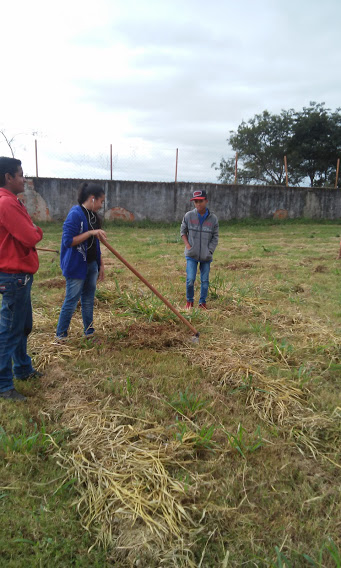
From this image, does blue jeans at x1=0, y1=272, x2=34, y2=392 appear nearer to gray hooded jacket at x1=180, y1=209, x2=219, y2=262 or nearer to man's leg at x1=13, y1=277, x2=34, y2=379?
man's leg at x1=13, y1=277, x2=34, y2=379

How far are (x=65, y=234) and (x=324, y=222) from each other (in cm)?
1587

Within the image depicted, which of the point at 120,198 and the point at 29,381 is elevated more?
the point at 120,198

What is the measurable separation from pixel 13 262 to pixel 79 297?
3.75 feet

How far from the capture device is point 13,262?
2.81 meters

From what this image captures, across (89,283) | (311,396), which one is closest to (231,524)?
(311,396)

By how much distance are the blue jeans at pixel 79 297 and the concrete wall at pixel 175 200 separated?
11.3m

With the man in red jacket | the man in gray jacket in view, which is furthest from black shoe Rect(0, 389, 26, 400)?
the man in gray jacket

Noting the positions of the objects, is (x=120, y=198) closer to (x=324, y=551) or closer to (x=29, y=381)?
(x=29, y=381)

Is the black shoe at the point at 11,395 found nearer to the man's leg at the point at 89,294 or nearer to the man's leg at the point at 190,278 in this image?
the man's leg at the point at 89,294

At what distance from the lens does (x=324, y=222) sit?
1717 centimetres

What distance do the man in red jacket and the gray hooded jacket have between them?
273 cm

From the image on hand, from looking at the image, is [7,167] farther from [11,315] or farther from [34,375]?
[34,375]

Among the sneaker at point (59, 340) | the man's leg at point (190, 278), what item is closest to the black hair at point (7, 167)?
the sneaker at point (59, 340)

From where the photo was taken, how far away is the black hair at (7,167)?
2783 millimetres
